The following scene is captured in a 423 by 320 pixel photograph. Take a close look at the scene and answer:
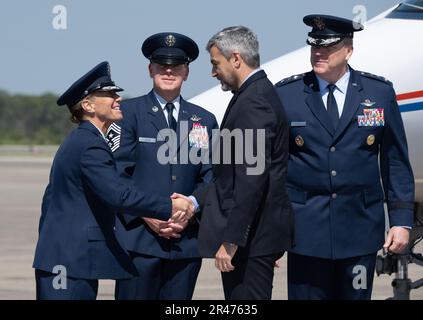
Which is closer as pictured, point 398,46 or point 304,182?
point 304,182

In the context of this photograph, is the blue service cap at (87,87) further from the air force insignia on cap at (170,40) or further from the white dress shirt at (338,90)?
the white dress shirt at (338,90)

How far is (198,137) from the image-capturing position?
7.54 m

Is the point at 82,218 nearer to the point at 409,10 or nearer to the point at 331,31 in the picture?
the point at 331,31

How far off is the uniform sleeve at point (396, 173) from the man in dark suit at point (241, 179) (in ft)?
2.37

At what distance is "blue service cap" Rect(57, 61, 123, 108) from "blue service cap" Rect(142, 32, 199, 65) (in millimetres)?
653

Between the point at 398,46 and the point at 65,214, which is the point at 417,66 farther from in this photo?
the point at 65,214

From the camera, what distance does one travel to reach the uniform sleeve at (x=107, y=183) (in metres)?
6.55

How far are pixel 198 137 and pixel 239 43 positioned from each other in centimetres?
119

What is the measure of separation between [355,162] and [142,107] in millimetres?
1412

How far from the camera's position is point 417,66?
333 inches

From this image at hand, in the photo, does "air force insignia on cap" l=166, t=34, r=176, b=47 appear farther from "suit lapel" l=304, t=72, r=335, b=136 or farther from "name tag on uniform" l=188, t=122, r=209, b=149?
"suit lapel" l=304, t=72, r=335, b=136

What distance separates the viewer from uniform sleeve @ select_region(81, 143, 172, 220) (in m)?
6.55

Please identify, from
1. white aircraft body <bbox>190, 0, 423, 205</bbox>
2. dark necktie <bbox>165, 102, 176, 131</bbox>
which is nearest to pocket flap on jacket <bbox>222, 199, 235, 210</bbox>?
dark necktie <bbox>165, 102, 176, 131</bbox>
